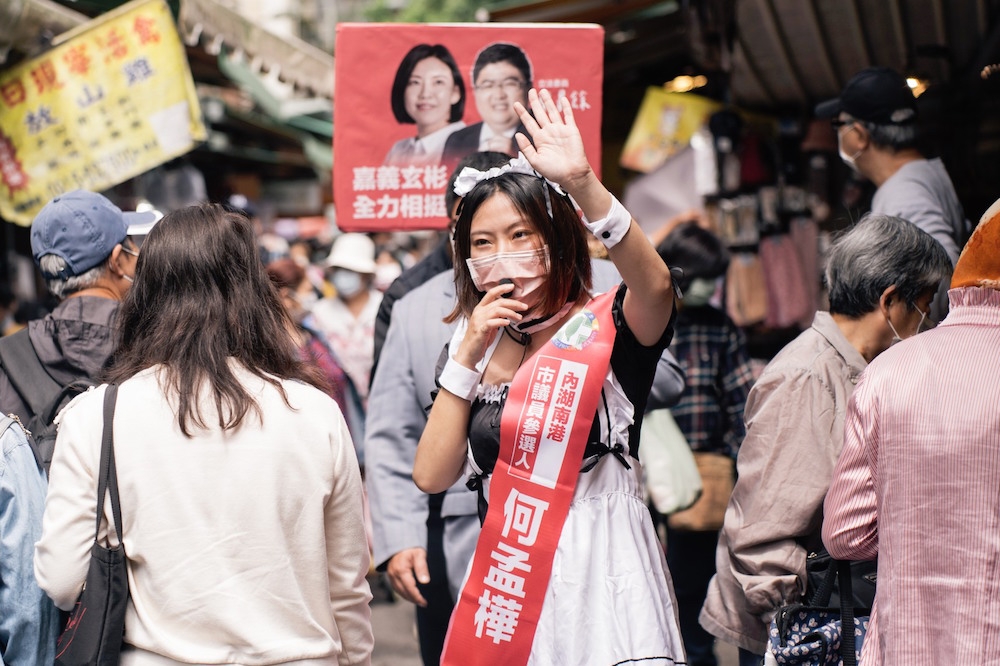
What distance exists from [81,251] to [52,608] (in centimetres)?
113

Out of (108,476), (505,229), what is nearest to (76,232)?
(108,476)

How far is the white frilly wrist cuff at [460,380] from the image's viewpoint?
279 cm

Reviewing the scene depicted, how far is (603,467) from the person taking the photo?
2715 mm

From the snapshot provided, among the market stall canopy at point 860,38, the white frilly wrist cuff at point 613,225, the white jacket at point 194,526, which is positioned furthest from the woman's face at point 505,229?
the market stall canopy at point 860,38

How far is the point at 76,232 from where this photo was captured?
331cm

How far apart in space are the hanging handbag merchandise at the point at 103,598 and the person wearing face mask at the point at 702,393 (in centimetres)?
291

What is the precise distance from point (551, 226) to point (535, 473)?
2.19 ft

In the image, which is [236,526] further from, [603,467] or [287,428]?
[603,467]

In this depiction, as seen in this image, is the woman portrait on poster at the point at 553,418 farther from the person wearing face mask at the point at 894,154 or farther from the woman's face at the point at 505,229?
the person wearing face mask at the point at 894,154

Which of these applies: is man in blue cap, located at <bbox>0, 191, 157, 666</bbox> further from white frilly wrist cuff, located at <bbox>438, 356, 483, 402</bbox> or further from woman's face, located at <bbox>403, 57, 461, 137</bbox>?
woman's face, located at <bbox>403, 57, 461, 137</bbox>

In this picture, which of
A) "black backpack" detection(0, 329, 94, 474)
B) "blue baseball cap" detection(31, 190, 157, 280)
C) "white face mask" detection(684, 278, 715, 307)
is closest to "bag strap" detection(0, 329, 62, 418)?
"black backpack" detection(0, 329, 94, 474)

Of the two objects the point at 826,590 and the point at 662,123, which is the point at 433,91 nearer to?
the point at 826,590

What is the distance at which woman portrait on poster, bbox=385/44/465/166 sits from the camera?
4289 millimetres

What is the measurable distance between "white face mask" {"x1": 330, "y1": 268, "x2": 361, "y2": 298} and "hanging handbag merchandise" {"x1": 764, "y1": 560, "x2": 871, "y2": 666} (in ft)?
19.6
